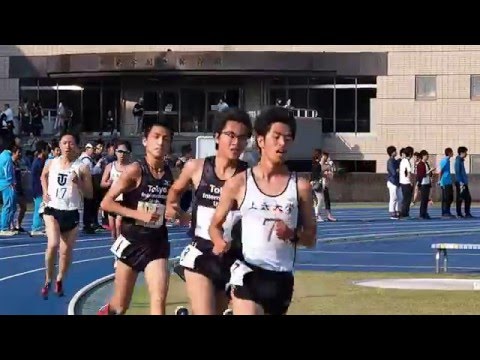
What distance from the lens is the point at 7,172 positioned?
79.9 ft

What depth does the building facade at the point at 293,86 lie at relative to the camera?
49625mm

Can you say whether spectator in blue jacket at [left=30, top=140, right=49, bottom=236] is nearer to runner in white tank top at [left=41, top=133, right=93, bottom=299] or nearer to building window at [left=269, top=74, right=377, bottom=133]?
runner in white tank top at [left=41, top=133, right=93, bottom=299]

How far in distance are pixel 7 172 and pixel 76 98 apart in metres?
29.5

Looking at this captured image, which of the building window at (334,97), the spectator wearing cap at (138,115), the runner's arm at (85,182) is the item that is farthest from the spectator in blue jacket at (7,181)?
the building window at (334,97)

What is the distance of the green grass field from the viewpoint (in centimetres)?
1380

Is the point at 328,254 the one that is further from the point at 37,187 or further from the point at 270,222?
the point at 270,222

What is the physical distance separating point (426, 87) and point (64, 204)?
3605cm

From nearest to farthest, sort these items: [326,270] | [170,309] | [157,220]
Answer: [157,220] < [170,309] < [326,270]

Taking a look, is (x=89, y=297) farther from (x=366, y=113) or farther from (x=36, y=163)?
(x=366, y=113)

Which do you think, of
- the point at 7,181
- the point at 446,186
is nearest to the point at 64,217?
the point at 7,181

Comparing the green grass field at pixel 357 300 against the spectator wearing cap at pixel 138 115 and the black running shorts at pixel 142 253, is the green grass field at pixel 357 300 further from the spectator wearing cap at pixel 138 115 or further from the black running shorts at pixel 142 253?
the spectator wearing cap at pixel 138 115

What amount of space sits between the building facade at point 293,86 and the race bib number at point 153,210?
37.4 meters

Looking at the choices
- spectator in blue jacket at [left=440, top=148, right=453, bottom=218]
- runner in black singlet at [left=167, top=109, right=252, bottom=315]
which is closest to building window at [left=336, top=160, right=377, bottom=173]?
spectator in blue jacket at [left=440, top=148, right=453, bottom=218]
